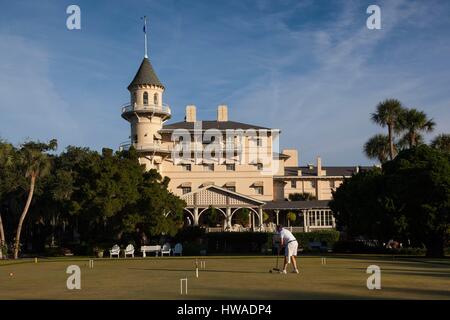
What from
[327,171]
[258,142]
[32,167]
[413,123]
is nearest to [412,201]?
[413,123]

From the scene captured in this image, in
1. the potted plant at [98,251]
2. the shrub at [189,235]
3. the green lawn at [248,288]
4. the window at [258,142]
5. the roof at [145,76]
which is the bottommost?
the potted plant at [98,251]

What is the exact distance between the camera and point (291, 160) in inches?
3639

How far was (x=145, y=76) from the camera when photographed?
68750mm

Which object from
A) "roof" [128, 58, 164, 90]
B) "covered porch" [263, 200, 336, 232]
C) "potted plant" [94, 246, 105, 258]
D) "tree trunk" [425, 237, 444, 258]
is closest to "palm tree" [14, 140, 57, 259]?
"potted plant" [94, 246, 105, 258]

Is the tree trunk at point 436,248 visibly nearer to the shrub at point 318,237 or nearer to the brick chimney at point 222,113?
the shrub at point 318,237

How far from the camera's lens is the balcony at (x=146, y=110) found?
223ft

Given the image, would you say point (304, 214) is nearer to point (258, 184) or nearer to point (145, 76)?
point (258, 184)

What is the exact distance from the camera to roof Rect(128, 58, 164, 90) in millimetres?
68500

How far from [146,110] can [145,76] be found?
4.08m

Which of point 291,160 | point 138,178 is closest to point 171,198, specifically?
point 138,178

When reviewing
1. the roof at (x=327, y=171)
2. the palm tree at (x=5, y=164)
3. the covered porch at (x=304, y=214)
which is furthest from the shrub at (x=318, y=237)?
the roof at (x=327, y=171)

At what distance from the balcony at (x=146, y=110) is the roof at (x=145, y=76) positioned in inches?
100

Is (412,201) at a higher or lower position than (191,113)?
lower
